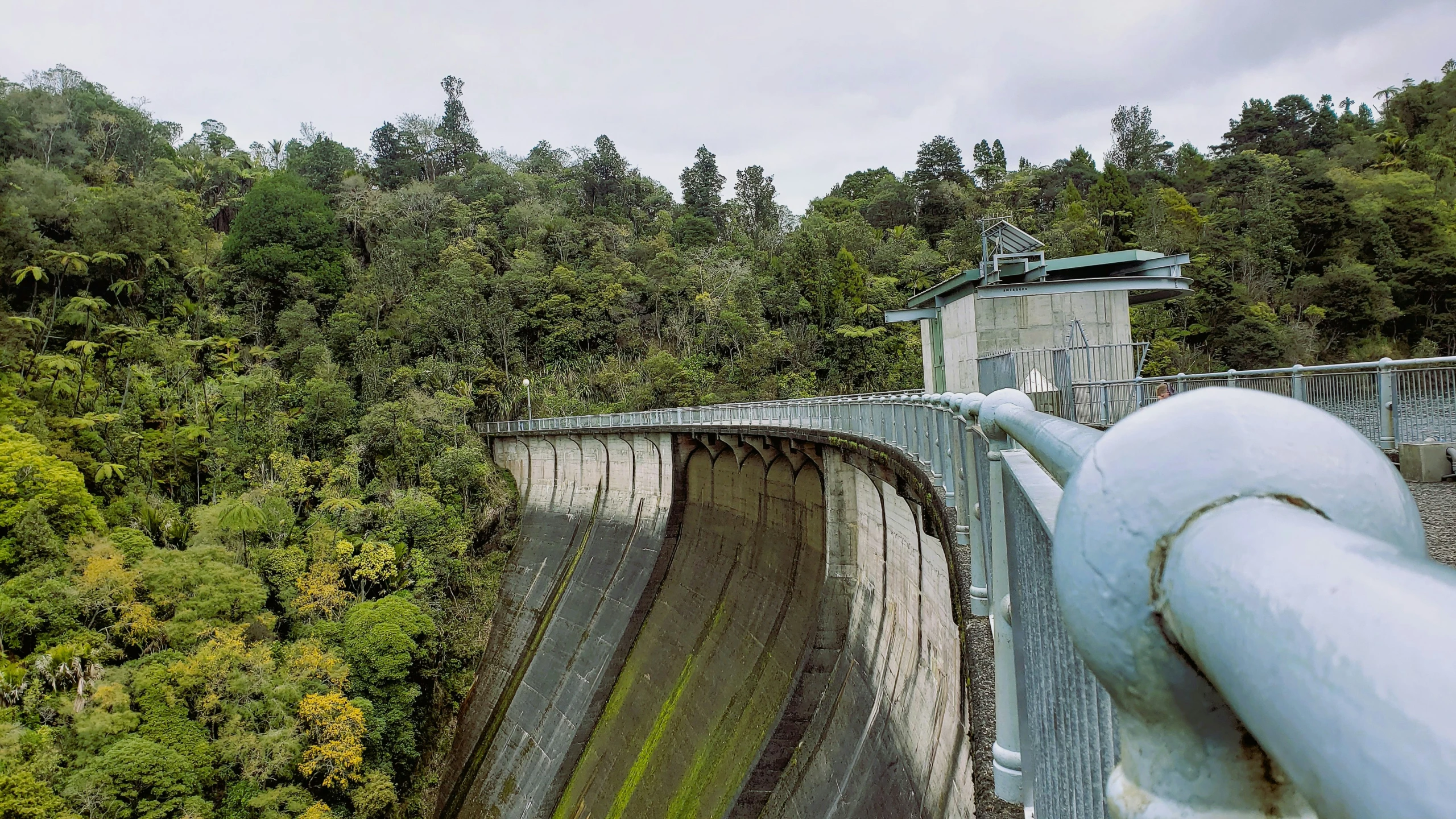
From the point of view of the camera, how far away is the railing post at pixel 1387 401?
5.59 meters

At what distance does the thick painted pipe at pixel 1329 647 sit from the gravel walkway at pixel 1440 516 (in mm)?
2987

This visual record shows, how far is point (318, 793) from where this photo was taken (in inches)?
710

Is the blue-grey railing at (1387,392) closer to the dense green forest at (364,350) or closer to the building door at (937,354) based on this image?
the building door at (937,354)

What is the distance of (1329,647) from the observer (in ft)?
1.13

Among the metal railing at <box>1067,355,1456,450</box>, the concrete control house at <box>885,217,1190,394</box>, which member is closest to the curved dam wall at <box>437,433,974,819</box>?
the concrete control house at <box>885,217,1190,394</box>

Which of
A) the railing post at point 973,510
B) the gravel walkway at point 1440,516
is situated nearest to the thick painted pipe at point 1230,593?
the railing post at point 973,510

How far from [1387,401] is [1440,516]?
184 cm

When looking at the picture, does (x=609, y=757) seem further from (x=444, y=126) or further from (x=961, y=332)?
(x=444, y=126)

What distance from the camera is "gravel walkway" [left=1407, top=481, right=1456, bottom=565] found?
11.1 ft

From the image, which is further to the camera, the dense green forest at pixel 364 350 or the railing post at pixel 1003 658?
the dense green forest at pixel 364 350

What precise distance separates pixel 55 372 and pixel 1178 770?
33.8 metres

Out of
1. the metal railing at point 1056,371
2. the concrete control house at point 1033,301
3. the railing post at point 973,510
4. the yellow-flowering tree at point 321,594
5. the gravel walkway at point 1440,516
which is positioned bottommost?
the yellow-flowering tree at point 321,594

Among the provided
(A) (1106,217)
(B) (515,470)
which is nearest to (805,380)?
(B) (515,470)

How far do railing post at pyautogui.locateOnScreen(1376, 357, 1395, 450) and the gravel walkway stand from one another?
0.39 metres
